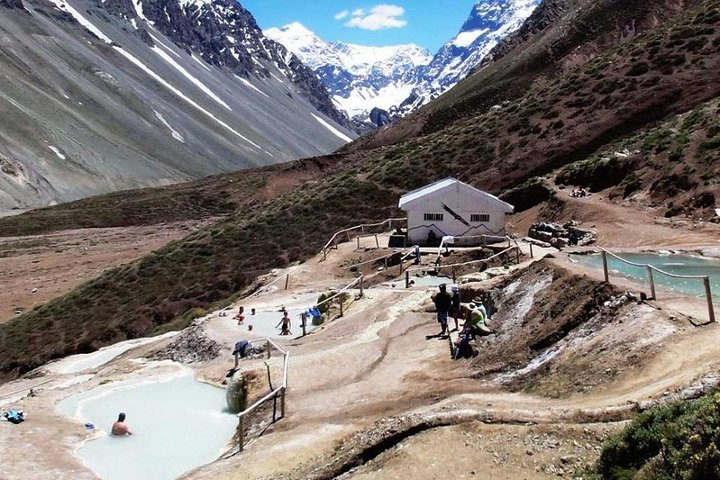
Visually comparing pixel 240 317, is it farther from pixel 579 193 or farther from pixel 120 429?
pixel 579 193

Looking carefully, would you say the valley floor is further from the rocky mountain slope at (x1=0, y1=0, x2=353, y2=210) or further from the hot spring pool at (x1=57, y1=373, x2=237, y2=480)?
the rocky mountain slope at (x1=0, y1=0, x2=353, y2=210)

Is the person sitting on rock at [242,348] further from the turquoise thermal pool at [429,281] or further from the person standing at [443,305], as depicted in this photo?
the turquoise thermal pool at [429,281]

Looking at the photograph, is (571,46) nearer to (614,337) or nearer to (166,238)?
(166,238)

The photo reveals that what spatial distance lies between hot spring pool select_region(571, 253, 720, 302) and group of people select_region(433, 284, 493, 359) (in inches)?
141

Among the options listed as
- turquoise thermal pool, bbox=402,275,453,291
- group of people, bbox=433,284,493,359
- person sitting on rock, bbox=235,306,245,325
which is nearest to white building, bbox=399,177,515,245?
turquoise thermal pool, bbox=402,275,453,291

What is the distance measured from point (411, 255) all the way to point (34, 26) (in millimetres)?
163604

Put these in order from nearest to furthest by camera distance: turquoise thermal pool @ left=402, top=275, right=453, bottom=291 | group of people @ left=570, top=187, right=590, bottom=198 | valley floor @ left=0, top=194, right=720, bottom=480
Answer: valley floor @ left=0, top=194, right=720, bottom=480, turquoise thermal pool @ left=402, top=275, right=453, bottom=291, group of people @ left=570, top=187, right=590, bottom=198

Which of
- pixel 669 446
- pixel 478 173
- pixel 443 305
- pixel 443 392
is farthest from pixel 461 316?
pixel 478 173

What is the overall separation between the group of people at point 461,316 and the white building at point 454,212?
17.2m

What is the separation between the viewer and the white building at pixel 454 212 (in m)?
38.8

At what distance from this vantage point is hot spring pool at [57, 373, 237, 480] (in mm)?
16141

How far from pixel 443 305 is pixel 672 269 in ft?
23.0

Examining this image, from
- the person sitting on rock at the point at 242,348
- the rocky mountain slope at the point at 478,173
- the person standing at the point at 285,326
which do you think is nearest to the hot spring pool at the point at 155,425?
the person sitting on rock at the point at 242,348

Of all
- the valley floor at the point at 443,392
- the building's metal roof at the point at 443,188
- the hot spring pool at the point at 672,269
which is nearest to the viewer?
the valley floor at the point at 443,392
